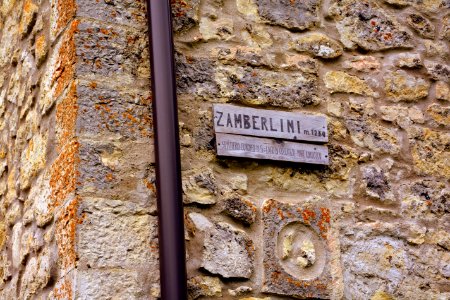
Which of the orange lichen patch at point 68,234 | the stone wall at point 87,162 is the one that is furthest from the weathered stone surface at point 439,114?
the orange lichen patch at point 68,234

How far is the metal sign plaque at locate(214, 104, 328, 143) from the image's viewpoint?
3.39m

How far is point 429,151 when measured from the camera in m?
3.79

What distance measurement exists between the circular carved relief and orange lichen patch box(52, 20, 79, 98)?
1.06 m

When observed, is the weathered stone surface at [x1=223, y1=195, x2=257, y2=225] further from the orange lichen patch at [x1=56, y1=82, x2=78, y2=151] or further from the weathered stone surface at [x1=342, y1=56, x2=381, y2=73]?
the weathered stone surface at [x1=342, y1=56, x2=381, y2=73]

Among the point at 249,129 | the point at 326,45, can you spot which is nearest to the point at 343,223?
the point at 249,129

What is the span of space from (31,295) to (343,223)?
1347 mm

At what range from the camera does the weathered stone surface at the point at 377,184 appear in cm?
357

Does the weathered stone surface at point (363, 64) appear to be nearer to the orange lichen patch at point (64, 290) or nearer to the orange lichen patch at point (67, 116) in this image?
the orange lichen patch at point (67, 116)

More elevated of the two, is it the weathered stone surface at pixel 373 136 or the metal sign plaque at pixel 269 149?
the weathered stone surface at pixel 373 136

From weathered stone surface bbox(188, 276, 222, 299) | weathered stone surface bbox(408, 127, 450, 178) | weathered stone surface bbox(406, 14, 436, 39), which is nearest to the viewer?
weathered stone surface bbox(188, 276, 222, 299)

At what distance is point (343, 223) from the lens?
345 cm

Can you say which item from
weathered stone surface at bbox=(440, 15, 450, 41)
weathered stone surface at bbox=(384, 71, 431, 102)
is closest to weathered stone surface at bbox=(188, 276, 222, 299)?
weathered stone surface at bbox=(384, 71, 431, 102)

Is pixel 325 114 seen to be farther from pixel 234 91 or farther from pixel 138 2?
pixel 138 2

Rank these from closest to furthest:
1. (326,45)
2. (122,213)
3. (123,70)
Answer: (122,213) < (123,70) < (326,45)
